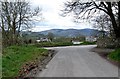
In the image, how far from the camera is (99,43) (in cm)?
3803

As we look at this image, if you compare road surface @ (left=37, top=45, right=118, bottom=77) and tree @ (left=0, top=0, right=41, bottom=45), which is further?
tree @ (left=0, top=0, right=41, bottom=45)

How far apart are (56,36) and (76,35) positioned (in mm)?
7145

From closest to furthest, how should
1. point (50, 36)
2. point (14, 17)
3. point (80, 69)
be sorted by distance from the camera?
point (80, 69) → point (14, 17) → point (50, 36)

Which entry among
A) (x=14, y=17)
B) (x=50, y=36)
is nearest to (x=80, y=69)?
(x=14, y=17)

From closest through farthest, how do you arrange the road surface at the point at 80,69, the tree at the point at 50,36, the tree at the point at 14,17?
1. the road surface at the point at 80,69
2. the tree at the point at 14,17
3. the tree at the point at 50,36

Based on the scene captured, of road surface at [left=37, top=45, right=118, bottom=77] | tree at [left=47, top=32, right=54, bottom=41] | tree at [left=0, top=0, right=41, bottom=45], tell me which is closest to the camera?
road surface at [left=37, top=45, right=118, bottom=77]

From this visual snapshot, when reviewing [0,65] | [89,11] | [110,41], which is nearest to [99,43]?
[110,41]

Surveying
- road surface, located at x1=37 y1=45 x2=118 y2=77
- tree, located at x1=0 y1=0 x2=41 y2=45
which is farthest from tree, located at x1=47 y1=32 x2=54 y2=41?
road surface, located at x1=37 y1=45 x2=118 y2=77

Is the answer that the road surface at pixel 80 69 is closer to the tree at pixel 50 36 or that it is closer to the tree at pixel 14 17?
the tree at pixel 14 17

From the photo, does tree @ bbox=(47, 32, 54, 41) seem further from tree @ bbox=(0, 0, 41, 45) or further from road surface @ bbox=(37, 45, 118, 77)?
road surface @ bbox=(37, 45, 118, 77)

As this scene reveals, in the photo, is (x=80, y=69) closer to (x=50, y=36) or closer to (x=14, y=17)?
(x=14, y=17)

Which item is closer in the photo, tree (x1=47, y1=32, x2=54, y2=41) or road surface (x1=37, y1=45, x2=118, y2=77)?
road surface (x1=37, y1=45, x2=118, y2=77)

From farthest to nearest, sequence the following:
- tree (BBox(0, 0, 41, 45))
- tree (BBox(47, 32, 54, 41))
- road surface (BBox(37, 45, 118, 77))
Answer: tree (BBox(47, 32, 54, 41))
tree (BBox(0, 0, 41, 45))
road surface (BBox(37, 45, 118, 77))

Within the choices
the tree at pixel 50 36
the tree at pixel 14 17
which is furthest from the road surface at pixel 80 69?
the tree at pixel 50 36
